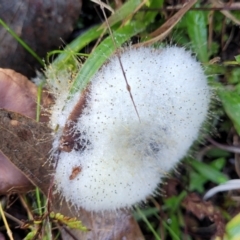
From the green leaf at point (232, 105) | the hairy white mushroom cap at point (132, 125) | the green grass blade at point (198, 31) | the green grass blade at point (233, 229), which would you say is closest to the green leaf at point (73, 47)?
the hairy white mushroom cap at point (132, 125)

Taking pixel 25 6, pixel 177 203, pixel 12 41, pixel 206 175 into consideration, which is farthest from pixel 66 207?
→ pixel 25 6

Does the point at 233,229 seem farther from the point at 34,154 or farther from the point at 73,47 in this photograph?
the point at 73,47

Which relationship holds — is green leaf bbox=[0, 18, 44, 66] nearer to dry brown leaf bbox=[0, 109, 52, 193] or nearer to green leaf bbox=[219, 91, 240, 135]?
dry brown leaf bbox=[0, 109, 52, 193]

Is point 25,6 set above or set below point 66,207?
above

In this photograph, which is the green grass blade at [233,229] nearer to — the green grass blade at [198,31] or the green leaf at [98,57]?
the green grass blade at [198,31]

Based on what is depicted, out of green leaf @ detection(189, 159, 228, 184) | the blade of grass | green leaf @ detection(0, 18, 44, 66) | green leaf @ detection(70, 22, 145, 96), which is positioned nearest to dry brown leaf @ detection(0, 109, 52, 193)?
green leaf @ detection(70, 22, 145, 96)

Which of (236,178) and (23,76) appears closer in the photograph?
(23,76)

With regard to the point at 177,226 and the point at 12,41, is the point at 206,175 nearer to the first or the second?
the point at 177,226
